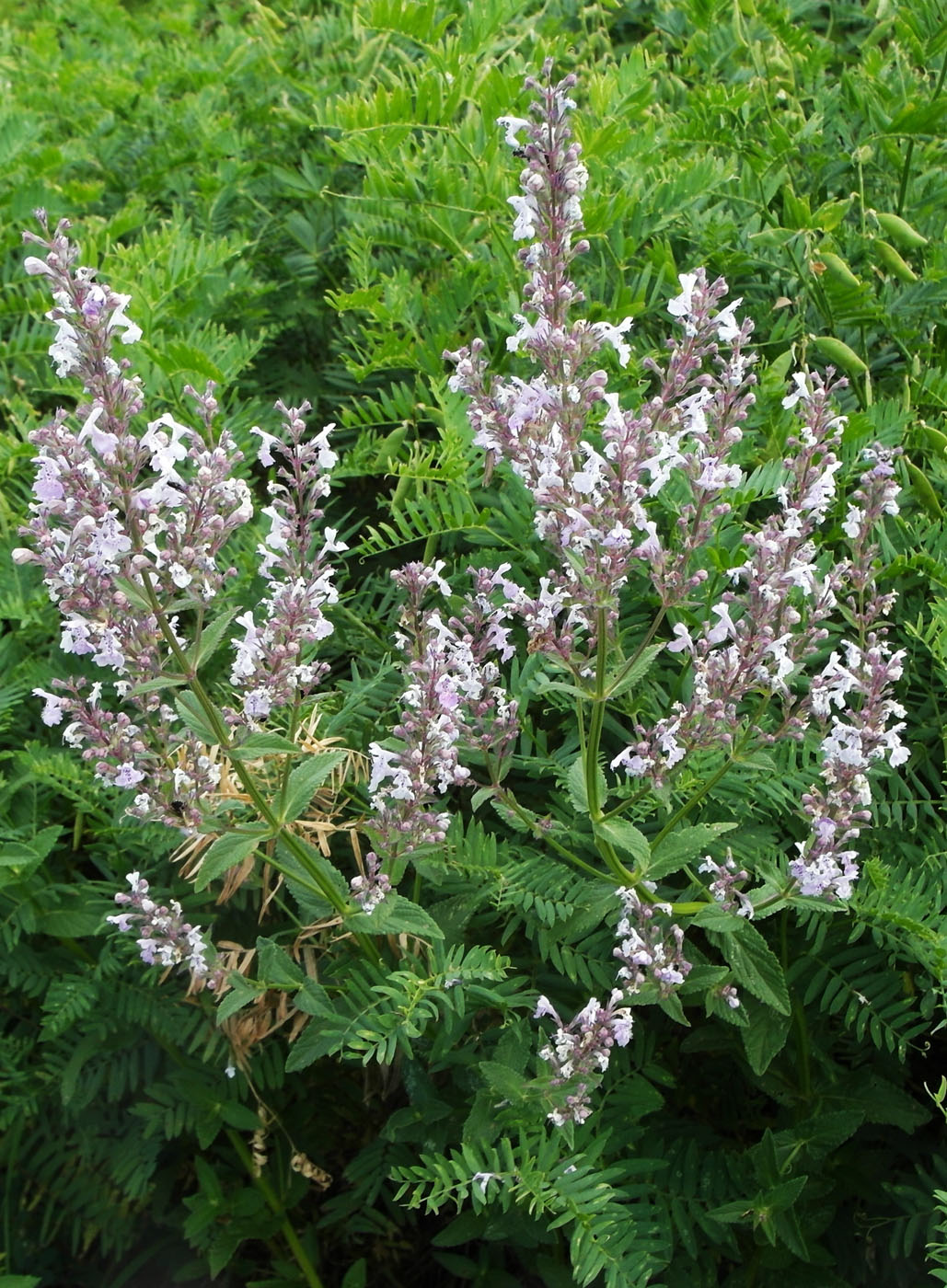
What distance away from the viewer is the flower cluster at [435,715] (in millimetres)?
1708

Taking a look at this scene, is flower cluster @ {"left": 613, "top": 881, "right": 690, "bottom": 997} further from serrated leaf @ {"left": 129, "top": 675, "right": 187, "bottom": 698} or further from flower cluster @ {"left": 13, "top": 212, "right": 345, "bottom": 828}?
serrated leaf @ {"left": 129, "top": 675, "right": 187, "bottom": 698}

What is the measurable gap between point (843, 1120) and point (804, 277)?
147cm

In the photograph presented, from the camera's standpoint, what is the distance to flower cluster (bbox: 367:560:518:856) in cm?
171

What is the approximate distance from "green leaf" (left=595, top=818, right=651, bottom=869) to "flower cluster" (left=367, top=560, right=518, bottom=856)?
8.0 inches

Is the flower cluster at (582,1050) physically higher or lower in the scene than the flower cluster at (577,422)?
lower

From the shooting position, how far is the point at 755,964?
71.6 inches

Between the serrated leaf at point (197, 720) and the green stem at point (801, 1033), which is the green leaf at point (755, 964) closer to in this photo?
the green stem at point (801, 1033)

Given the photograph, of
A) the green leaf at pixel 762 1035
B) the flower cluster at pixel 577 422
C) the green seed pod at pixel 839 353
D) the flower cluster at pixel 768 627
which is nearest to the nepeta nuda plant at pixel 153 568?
the flower cluster at pixel 577 422

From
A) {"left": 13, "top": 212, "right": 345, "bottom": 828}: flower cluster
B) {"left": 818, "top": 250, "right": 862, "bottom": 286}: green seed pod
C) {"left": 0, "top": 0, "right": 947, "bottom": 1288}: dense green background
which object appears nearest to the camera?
{"left": 13, "top": 212, "right": 345, "bottom": 828}: flower cluster

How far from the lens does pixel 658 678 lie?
2.14 meters

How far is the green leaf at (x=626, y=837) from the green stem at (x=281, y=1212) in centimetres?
100

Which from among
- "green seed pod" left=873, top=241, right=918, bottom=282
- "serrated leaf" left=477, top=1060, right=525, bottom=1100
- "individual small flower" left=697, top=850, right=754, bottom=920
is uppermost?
"green seed pod" left=873, top=241, right=918, bottom=282

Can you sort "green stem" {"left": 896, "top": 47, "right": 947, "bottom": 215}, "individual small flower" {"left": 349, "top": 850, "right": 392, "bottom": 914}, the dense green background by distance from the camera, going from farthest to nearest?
1. "green stem" {"left": 896, "top": 47, "right": 947, "bottom": 215}
2. the dense green background
3. "individual small flower" {"left": 349, "top": 850, "right": 392, "bottom": 914}


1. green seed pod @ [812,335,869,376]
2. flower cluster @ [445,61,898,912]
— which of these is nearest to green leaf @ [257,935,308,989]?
flower cluster @ [445,61,898,912]
